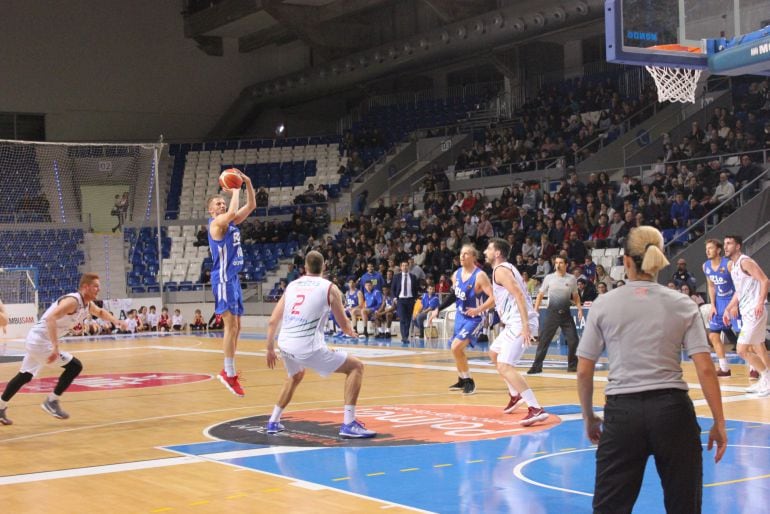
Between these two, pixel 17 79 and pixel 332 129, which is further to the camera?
pixel 332 129

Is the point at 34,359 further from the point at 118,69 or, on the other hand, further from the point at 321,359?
the point at 118,69

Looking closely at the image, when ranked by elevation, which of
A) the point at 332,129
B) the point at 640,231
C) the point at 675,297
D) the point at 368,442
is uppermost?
the point at 332,129

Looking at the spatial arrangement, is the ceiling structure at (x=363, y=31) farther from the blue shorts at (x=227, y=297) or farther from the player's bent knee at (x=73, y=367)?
the player's bent knee at (x=73, y=367)

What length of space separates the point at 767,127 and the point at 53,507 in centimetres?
2014

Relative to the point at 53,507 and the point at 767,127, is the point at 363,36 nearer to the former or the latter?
the point at 767,127

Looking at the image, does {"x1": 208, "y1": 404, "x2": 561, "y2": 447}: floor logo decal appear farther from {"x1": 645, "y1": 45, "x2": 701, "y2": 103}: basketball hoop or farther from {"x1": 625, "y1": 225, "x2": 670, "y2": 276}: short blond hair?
{"x1": 645, "y1": 45, "x2": 701, "y2": 103}: basketball hoop

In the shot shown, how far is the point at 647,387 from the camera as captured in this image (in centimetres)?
439

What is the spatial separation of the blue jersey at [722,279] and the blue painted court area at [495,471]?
4.48 m

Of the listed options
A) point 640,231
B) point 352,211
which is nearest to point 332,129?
point 352,211

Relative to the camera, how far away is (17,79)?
128 feet

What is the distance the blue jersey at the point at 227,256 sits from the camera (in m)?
10.9

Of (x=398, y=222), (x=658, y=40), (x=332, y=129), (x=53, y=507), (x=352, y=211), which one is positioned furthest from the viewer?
(x=332, y=129)

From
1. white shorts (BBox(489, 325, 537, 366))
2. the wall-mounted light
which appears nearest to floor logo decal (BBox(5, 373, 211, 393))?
white shorts (BBox(489, 325, 537, 366))

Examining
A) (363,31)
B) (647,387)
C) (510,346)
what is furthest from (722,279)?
(363,31)
